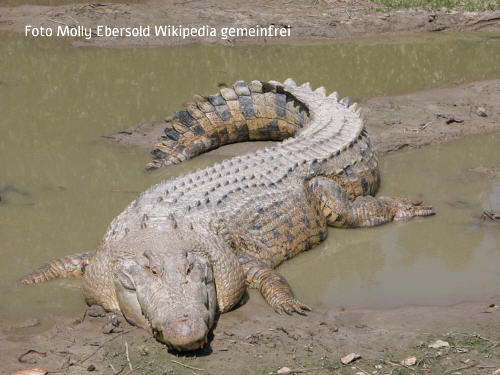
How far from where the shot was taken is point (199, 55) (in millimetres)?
11852

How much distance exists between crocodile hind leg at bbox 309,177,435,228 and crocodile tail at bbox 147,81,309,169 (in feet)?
5.13

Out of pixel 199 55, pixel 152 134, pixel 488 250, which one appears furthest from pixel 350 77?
pixel 488 250

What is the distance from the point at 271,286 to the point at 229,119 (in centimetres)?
338

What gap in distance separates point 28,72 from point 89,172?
4.28 metres

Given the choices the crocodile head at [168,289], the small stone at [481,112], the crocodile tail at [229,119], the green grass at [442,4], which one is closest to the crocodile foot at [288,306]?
the crocodile head at [168,289]

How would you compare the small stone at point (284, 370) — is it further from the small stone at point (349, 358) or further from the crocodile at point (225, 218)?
the crocodile at point (225, 218)

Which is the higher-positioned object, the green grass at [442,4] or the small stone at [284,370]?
the green grass at [442,4]

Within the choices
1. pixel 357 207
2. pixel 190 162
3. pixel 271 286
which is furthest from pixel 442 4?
pixel 271 286

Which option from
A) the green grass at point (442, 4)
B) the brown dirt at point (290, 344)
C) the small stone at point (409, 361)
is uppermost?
the green grass at point (442, 4)

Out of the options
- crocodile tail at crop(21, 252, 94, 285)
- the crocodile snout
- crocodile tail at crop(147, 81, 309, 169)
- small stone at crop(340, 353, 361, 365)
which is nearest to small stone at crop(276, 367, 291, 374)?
small stone at crop(340, 353, 361, 365)

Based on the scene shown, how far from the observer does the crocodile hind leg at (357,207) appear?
243 inches

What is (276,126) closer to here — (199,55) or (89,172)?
(89,172)

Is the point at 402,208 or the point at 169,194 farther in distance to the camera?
the point at 402,208

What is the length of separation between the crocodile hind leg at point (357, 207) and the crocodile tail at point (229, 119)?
1565 mm
